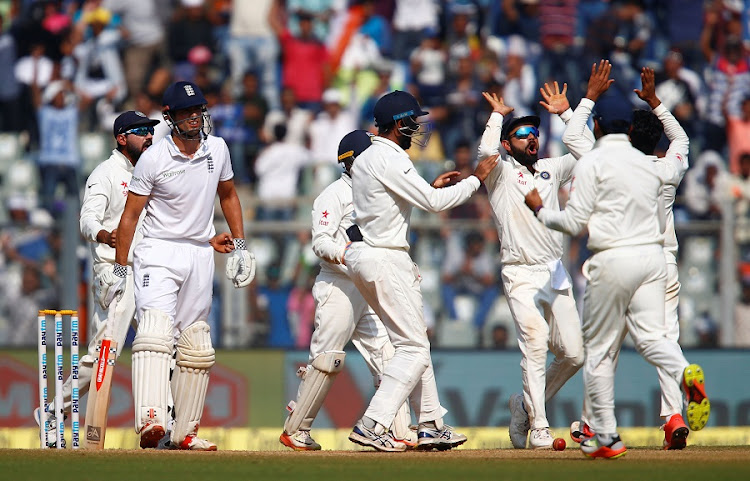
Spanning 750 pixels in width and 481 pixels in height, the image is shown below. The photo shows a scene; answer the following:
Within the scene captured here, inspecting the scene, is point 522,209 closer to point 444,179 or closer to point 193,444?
point 444,179

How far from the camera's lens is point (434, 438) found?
823 cm

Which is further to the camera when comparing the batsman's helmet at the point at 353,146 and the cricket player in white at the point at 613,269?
the batsman's helmet at the point at 353,146

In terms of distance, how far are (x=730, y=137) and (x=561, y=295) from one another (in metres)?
7.70

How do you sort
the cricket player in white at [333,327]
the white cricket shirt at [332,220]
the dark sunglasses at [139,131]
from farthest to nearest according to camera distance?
1. the dark sunglasses at [139,131]
2. the cricket player in white at [333,327]
3. the white cricket shirt at [332,220]

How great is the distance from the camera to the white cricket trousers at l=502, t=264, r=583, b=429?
28.9 feet

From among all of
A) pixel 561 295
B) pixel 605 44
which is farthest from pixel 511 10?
pixel 561 295

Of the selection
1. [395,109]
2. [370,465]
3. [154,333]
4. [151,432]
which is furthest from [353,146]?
[370,465]

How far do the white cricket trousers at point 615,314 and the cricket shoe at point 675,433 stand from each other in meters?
1.01

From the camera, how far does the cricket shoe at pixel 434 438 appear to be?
8.23 m

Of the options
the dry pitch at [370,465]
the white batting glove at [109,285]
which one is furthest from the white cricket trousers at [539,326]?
the white batting glove at [109,285]

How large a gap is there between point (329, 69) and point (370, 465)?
33.9 feet

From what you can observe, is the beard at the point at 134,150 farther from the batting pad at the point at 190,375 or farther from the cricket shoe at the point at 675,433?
the cricket shoe at the point at 675,433

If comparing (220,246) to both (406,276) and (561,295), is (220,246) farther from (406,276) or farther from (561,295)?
(561,295)

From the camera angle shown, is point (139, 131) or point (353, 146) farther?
point (139, 131)
